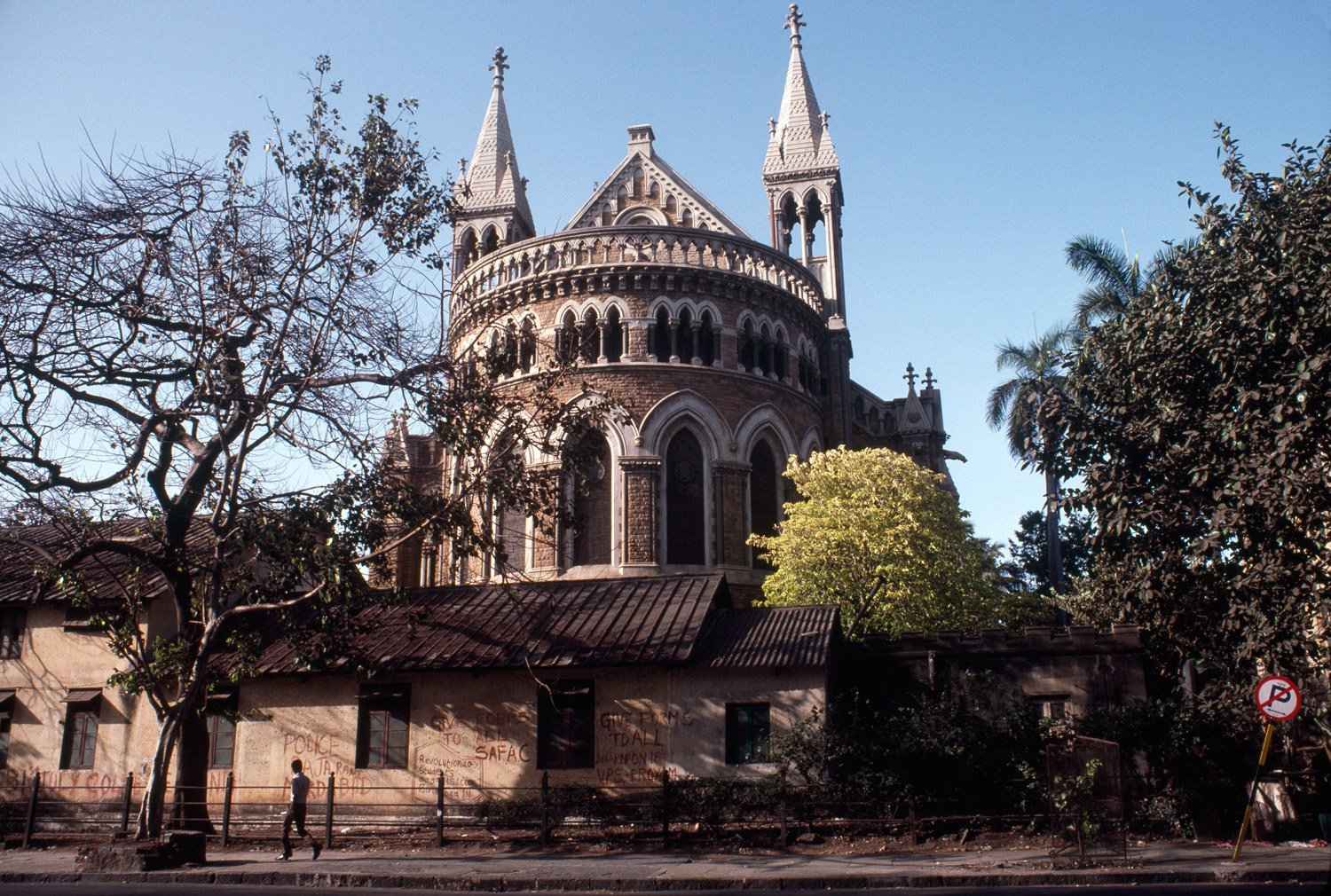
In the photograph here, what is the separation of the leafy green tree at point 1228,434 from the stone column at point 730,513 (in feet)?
37.3

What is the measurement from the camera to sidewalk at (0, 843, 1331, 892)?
11938mm

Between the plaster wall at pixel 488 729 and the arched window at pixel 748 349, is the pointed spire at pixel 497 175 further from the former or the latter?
the plaster wall at pixel 488 729

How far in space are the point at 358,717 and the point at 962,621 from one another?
13.2 m

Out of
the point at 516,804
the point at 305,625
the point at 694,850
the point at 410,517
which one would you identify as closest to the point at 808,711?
the point at 694,850

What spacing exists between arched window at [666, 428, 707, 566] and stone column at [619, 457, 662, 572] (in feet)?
1.97

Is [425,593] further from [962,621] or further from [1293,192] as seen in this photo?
[1293,192]

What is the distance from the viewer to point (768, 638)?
59.8ft

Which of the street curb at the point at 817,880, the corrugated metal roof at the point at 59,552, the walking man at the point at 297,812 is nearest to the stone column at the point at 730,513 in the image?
the corrugated metal roof at the point at 59,552

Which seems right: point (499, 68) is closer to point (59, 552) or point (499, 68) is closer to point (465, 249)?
point (465, 249)

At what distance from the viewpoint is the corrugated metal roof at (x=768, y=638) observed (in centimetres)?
1722

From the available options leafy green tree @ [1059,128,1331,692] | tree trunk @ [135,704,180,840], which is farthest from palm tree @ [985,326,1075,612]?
tree trunk @ [135,704,180,840]

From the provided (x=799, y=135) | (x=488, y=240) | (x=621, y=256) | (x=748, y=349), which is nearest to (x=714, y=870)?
(x=748, y=349)

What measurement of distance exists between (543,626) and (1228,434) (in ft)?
39.4

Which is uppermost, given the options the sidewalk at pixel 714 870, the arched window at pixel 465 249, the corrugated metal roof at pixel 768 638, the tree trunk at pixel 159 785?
the arched window at pixel 465 249
